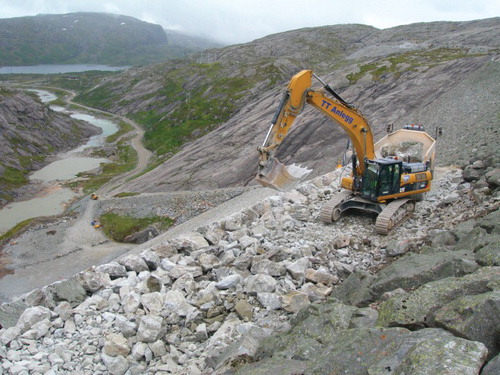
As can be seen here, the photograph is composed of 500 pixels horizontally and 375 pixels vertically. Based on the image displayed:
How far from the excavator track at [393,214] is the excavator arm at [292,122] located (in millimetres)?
2690

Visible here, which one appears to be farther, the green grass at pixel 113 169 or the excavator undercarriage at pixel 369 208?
the green grass at pixel 113 169

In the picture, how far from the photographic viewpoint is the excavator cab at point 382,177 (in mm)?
18234

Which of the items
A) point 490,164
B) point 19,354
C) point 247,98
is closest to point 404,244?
point 490,164

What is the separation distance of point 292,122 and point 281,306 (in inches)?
318

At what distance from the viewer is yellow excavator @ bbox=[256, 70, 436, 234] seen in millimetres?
16219

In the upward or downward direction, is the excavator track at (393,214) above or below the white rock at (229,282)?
above

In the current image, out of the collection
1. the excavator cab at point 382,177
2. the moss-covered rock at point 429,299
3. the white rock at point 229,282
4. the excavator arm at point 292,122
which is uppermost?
the excavator arm at point 292,122

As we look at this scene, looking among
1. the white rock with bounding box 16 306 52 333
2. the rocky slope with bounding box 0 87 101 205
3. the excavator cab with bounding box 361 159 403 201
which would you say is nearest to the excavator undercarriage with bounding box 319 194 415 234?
the excavator cab with bounding box 361 159 403 201

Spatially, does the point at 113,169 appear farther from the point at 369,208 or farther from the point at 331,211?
the point at 369,208

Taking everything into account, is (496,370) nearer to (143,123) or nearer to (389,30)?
(143,123)

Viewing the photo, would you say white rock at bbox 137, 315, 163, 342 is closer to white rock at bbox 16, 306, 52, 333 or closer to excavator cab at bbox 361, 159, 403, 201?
white rock at bbox 16, 306, 52, 333

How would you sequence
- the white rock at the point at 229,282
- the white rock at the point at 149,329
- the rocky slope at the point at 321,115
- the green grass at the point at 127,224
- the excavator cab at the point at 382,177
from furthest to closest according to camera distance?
the rocky slope at the point at 321,115
the green grass at the point at 127,224
the excavator cab at the point at 382,177
the white rock at the point at 229,282
the white rock at the point at 149,329

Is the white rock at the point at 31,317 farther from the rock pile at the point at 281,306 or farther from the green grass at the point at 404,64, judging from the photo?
the green grass at the point at 404,64

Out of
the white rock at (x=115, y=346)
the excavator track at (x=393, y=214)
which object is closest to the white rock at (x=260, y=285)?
the white rock at (x=115, y=346)
